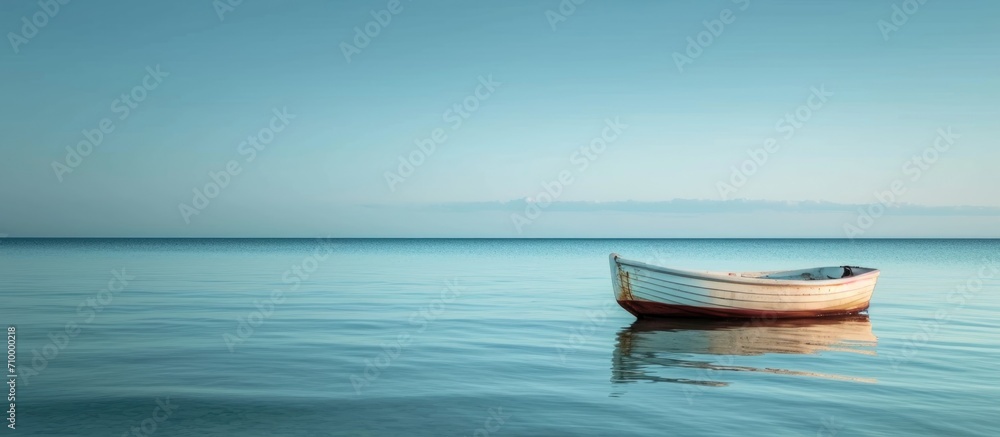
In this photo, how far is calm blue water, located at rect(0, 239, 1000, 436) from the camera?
33.8 ft

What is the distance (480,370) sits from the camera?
1401 cm

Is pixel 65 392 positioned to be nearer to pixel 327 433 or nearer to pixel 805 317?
pixel 327 433

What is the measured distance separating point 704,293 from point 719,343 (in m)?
3.36

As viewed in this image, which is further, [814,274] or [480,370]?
[814,274]

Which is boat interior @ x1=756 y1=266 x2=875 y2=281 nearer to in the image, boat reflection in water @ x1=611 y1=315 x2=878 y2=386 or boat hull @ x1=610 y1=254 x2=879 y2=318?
boat reflection in water @ x1=611 y1=315 x2=878 y2=386

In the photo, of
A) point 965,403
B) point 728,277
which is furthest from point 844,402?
point 728,277

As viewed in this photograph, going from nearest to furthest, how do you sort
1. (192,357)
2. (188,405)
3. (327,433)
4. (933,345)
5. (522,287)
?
1. (327,433)
2. (188,405)
3. (192,357)
4. (933,345)
5. (522,287)

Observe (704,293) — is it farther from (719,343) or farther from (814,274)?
(814,274)

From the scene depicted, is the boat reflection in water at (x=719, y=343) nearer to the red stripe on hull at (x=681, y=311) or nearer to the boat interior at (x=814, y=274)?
the red stripe on hull at (x=681, y=311)

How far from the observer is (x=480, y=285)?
119 ft

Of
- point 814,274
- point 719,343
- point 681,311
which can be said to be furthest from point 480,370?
point 814,274

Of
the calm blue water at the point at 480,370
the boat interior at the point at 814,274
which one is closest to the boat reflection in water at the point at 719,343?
the calm blue water at the point at 480,370

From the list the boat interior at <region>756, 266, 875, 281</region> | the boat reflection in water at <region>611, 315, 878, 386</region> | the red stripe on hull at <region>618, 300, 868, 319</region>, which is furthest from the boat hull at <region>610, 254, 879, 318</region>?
the boat interior at <region>756, 266, 875, 281</region>

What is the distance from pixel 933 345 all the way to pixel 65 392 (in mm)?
18344
